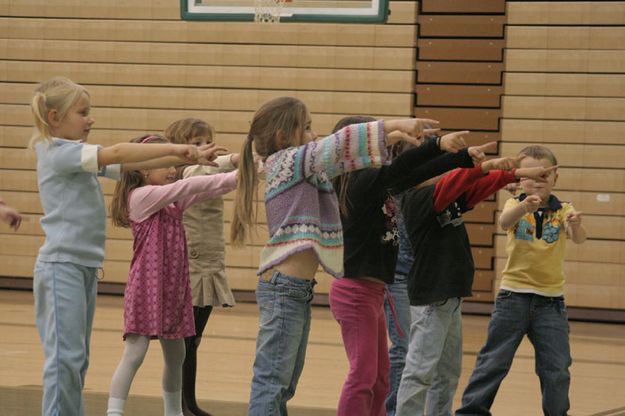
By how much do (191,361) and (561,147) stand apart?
594 centimetres

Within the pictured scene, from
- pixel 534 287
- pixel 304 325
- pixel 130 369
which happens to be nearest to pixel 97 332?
pixel 130 369

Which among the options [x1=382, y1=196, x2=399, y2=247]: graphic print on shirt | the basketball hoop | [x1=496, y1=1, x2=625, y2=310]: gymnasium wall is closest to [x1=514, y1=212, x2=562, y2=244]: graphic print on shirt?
[x1=382, y1=196, x2=399, y2=247]: graphic print on shirt

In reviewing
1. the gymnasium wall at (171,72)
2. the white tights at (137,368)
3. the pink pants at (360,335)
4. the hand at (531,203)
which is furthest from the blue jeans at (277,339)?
the gymnasium wall at (171,72)

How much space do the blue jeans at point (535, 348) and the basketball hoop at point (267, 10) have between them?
10.7ft

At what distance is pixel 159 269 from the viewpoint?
472cm

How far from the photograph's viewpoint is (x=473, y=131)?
412 inches

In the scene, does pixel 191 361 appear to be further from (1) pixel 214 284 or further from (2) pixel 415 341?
(2) pixel 415 341

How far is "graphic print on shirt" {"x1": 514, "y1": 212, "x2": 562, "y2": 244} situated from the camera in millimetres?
5031

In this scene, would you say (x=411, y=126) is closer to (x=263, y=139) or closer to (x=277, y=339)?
(x=263, y=139)

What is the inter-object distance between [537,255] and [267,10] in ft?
10.8

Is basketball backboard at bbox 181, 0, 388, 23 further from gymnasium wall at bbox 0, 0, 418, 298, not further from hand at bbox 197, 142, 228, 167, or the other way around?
hand at bbox 197, 142, 228, 167

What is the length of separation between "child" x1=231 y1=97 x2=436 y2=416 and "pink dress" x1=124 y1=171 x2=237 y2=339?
0.82 m

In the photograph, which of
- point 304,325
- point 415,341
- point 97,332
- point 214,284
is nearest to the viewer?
point 304,325

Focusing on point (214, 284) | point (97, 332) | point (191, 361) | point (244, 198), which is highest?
point (244, 198)
